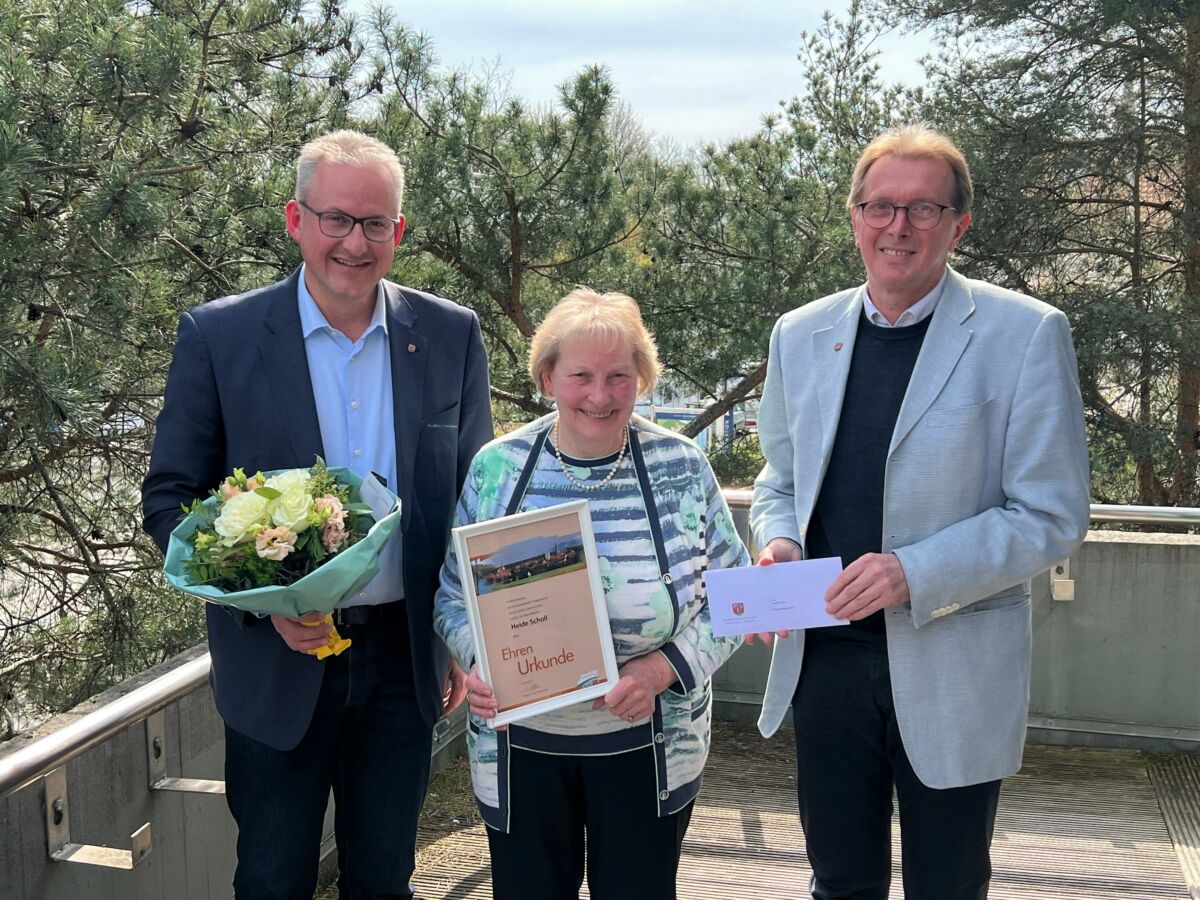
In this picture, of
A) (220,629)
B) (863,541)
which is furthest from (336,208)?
(863,541)

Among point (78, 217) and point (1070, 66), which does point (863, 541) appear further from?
point (1070, 66)

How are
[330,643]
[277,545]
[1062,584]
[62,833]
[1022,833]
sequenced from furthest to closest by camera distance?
[1062,584], [1022,833], [62,833], [330,643], [277,545]

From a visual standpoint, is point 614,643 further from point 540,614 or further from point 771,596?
point 771,596

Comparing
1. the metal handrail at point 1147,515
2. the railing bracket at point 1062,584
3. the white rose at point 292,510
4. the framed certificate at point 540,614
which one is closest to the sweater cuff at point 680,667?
the framed certificate at point 540,614

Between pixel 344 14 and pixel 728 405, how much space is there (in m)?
4.27

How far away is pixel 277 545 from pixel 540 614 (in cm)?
54

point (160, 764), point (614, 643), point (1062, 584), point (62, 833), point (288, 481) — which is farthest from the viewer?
point (1062, 584)

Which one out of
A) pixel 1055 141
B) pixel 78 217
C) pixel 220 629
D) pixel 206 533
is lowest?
pixel 220 629

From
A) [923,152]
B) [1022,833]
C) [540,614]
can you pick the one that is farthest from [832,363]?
[1022,833]

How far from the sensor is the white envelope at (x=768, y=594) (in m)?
2.18

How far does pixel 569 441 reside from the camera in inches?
90.9

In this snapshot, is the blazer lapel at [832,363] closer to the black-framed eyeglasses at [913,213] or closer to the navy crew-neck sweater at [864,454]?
the navy crew-neck sweater at [864,454]

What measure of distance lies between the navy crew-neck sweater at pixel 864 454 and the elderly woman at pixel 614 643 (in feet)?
0.88

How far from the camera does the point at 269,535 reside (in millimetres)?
1905
